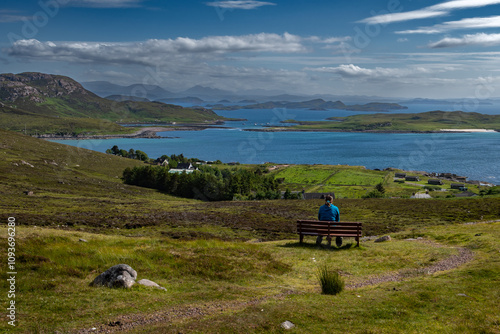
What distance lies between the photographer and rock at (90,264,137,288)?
1116cm

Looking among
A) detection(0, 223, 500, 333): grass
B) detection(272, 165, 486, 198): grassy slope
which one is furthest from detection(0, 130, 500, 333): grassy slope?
detection(272, 165, 486, 198): grassy slope

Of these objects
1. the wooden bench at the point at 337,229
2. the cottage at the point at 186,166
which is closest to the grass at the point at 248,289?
the wooden bench at the point at 337,229

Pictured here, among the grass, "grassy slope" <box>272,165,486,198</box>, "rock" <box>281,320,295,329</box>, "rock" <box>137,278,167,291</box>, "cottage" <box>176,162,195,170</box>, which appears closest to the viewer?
"rock" <box>281,320,295,329</box>

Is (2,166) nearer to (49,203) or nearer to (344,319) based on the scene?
(49,203)

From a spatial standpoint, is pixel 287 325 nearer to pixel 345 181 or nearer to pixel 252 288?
pixel 252 288

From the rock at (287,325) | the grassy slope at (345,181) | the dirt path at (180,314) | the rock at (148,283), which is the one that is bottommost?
the grassy slope at (345,181)

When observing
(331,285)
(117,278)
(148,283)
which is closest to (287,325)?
(331,285)

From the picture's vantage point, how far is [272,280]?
43.1 ft

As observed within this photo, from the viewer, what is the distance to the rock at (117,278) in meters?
11.2

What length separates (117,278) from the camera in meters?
11.2

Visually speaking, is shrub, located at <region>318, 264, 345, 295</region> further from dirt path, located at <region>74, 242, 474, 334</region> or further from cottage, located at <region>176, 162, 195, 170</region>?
cottage, located at <region>176, 162, 195, 170</region>

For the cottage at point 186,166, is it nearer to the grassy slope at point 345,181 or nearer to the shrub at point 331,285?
the grassy slope at point 345,181

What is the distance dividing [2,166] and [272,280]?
8540 centimetres

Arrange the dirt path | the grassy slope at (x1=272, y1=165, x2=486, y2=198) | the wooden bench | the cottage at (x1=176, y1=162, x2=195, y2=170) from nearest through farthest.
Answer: the dirt path
the wooden bench
the grassy slope at (x1=272, y1=165, x2=486, y2=198)
the cottage at (x1=176, y1=162, x2=195, y2=170)
